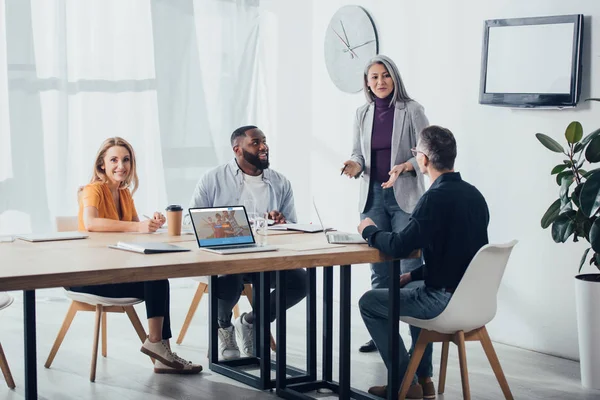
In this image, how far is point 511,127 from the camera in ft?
14.7

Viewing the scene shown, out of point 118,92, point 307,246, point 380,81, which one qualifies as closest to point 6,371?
point 307,246

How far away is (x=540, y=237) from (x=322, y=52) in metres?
2.10

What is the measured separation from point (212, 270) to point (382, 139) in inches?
68.6

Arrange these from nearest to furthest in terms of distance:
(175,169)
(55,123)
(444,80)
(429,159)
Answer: (429,159) → (444,80) → (55,123) → (175,169)

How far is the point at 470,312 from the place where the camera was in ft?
10.6

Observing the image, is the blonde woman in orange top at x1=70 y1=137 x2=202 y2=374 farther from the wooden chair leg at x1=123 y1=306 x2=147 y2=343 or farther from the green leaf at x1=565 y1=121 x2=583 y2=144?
the green leaf at x1=565 y1=121 x2=583 y2=144

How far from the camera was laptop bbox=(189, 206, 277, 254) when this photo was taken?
125 inches

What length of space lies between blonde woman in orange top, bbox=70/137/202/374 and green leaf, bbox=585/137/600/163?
5.88ft

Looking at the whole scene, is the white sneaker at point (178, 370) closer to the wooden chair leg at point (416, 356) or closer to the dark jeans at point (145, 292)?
the dark jeans at point (145, 292)

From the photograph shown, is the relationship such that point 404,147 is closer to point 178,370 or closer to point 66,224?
point 178,370

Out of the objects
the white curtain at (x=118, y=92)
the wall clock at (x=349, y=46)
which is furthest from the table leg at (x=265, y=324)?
the white curtain at (x=118, y=92)

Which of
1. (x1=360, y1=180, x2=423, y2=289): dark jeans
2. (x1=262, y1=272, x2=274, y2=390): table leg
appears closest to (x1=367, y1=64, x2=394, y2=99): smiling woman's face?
(x1=360, y1=180, x2=423, y2=289): dark jeans

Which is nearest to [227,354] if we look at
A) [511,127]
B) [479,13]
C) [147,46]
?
[511,127]

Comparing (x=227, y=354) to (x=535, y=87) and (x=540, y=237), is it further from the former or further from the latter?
(x=535, y=87)
